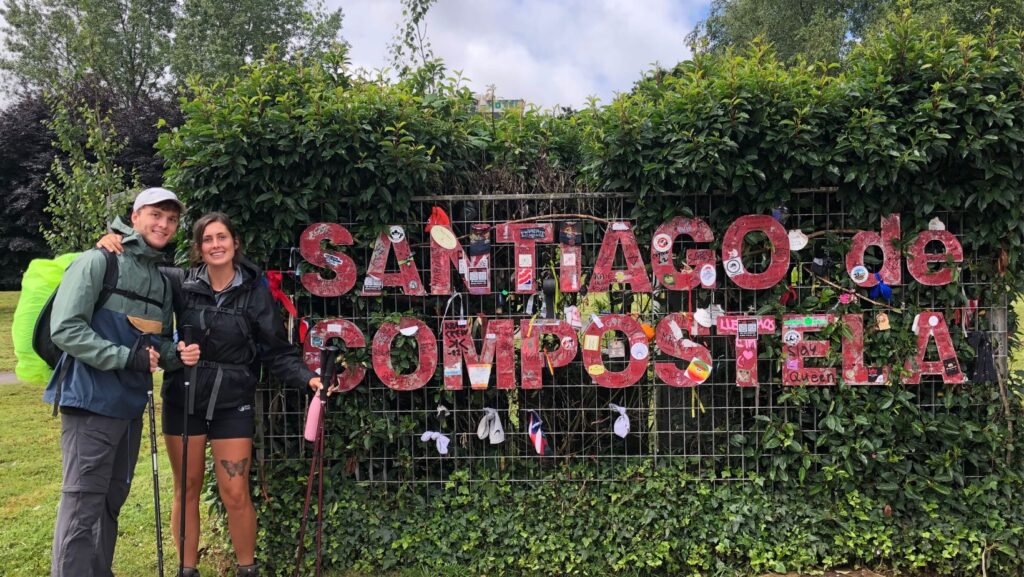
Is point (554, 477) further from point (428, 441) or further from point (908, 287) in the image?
point (908, 287)

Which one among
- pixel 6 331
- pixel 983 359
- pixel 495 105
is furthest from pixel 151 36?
pixel 983 359

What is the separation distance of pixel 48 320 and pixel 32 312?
10cm

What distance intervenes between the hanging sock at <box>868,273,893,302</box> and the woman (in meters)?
3.32

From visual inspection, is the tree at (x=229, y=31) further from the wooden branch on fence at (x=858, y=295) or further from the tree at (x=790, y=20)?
the wooden branch on fence at (x=858, y=295)

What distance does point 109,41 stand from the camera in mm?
25969

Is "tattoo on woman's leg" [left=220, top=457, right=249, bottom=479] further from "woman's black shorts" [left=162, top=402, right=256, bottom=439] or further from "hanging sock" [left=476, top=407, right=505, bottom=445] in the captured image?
"hanging sock" [left=476, top=407, right=505, bottom=445]

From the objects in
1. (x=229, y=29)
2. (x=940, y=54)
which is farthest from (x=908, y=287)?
(x=229, y=29)

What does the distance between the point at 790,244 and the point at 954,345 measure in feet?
3.75

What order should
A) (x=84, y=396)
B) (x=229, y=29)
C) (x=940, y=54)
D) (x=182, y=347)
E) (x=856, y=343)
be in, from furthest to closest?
(x=229, y=29), (x=856, y=343), (x=940, y=54), (x=182, y=347), (x=84, y=396)

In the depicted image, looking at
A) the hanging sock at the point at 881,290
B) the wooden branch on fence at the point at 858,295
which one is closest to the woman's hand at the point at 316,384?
the wooden branch on fence at the point at 858,295

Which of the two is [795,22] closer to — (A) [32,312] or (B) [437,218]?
(B) [437,218]

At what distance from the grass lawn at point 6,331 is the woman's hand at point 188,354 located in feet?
32.8

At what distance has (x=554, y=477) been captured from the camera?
12.7 feet

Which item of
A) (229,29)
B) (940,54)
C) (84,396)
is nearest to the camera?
(84,396)
